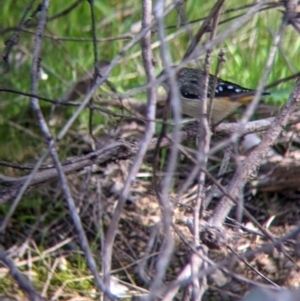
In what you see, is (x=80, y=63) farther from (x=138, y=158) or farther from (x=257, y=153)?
(x=138, y=158)

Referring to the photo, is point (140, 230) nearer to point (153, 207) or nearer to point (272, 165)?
point (153, 207)

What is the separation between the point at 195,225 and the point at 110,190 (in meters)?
2.09

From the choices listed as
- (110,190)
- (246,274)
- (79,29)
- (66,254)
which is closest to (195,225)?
(246,274)

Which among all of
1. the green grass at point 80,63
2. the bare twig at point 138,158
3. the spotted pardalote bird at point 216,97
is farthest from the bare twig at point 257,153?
the green grass at point 80,63

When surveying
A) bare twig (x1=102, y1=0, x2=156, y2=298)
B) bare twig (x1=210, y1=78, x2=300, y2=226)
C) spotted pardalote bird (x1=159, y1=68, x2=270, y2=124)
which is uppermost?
bare twig (x1=102, y1=0, x2=156, y2=298)

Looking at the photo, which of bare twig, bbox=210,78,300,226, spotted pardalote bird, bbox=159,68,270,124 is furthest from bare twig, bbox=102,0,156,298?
spotted pardalote bird, bbox=159,68,270,124

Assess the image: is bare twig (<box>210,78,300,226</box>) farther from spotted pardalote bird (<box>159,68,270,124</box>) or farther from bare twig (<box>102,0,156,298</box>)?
spotted pardalote bird (<box>159,68,270,124</box>)

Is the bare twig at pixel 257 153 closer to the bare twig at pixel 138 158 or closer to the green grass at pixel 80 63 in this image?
the bare twig at pixel 138 158

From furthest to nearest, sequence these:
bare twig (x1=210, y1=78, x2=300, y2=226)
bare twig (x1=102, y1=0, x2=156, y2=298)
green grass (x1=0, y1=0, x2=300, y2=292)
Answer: green grass (x1=0, y1=0, x2=300, y2=292)
bare twig (x1=210, y1=78, x2=300, y2=226)
bare twig (x1=102, y1=0, x2=156, y2=298)

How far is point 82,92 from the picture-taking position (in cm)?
503

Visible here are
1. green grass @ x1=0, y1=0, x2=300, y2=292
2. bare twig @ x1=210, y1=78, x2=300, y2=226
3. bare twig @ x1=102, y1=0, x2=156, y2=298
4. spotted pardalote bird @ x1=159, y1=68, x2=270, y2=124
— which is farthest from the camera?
green grass @ x1=0, y1=0, x2=300, y2=292

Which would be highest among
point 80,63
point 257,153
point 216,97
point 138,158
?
point 138,158

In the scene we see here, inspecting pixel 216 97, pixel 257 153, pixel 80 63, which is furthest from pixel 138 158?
pixel 80 63

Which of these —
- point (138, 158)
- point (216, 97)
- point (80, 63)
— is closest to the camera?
point (138, 158)
